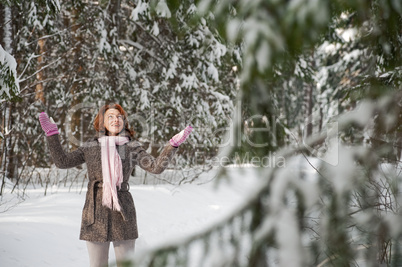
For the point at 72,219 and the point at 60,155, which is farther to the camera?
the point at 72,219

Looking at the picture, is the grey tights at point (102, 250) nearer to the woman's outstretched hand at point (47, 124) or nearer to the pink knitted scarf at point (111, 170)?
the pink knitted scarf at point (111, 170)

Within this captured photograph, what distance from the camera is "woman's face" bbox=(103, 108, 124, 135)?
12.0ft

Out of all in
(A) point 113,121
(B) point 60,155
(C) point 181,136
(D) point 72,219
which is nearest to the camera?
(C) point 181,136

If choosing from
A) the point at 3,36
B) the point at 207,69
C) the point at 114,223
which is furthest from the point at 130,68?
the point at 114,223

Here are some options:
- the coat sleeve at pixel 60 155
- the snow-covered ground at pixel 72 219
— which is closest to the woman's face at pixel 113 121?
the coat sleeve at pixel 60 155

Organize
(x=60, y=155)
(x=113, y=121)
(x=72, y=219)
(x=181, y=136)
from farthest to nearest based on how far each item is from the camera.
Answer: (x=72, y=219)
(x=113, y=121)
(x=60, y=155)
(x=181, y=136)

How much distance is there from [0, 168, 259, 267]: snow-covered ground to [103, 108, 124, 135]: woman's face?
1.22 meters

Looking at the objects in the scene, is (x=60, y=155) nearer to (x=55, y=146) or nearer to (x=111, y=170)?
(x=55, y=146)

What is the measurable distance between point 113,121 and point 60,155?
0.60m

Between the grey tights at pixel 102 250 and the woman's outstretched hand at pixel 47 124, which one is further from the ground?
the woman's outstretched hand at pixel 47 124

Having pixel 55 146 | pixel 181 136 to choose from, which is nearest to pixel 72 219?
pixel 55 146

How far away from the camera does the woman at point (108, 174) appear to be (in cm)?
339

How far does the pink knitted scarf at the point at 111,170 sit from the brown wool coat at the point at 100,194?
0.22 feet

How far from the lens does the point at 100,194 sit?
11.4 feet
